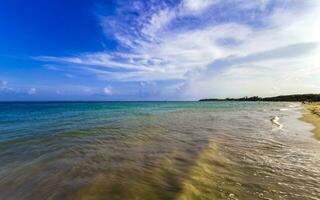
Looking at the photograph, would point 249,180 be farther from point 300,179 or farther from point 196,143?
point 196,143

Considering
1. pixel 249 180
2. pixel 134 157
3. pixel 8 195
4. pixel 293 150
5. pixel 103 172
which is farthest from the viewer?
pixel 293 150

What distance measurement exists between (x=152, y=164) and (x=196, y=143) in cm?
419

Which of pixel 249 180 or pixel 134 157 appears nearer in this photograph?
pixel 249 180

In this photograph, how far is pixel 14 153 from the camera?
9.70m

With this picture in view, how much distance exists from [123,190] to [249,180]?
11.7 ft

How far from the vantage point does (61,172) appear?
7137mm

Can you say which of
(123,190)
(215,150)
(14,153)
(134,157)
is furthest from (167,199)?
(14,153)

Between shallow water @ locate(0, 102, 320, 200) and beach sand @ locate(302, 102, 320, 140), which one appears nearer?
shallow water @ locate(0, 102, 320, 200)

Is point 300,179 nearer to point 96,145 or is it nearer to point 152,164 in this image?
point 152,164

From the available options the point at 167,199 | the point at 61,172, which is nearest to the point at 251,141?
the point at 167,199

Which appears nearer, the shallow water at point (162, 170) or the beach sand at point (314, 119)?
the shallow water at point (162, 170)

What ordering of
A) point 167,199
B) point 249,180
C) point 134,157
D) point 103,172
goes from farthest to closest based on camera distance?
1. point 134,157
2. point 103,172
3. point 249,180
4. point 167,199

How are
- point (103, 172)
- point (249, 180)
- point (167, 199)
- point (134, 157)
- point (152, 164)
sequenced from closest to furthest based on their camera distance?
point (167, 199) < point (249, 180) < point (103, 172) < point (152, 164) < point (134, 157)

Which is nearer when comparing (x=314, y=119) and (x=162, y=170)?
(x=162, y=170)
